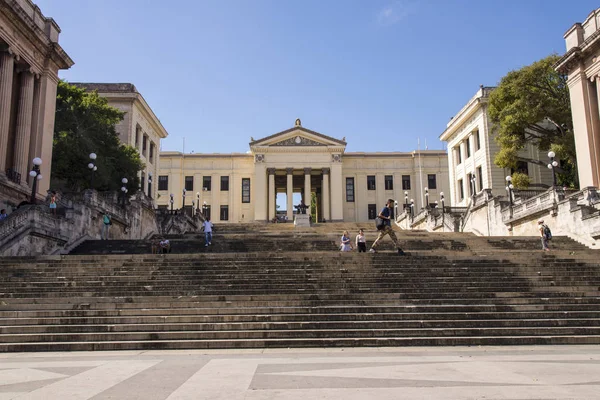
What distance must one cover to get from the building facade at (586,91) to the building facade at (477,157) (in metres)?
11.4

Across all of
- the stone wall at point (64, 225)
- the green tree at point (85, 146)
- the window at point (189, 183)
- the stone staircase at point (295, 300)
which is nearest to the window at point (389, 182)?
the window at point (189, 183)

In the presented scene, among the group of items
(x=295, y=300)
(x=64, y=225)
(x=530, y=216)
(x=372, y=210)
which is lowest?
(x=295, y=300)

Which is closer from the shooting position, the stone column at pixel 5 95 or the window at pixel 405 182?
the stone column at pixel 5 95

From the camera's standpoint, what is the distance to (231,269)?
46.5 ft

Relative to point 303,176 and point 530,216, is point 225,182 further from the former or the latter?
point 530,216

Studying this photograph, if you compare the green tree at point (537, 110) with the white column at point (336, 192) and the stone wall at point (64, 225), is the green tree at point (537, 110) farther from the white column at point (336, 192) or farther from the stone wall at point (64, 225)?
the stone wall at point (64, 225)

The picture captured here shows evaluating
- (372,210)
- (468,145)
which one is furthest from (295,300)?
(372,210)

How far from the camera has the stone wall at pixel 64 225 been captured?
666 inches

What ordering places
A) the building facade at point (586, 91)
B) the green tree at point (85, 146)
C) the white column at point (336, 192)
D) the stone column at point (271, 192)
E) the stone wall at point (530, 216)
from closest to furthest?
the stone wall at point (530, 216)
the building facade at point (586, 91)
the green tree at point (85, 146)
the white column at point (336, 192)
the stone column at point (271, 192)

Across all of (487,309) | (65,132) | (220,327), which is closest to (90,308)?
(220,327)

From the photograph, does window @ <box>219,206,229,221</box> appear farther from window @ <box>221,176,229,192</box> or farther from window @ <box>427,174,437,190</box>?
window @ <box>427,174,437,190</box>

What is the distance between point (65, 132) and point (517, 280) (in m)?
26.8

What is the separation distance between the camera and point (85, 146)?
30391 mm

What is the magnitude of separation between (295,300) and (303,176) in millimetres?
57021
